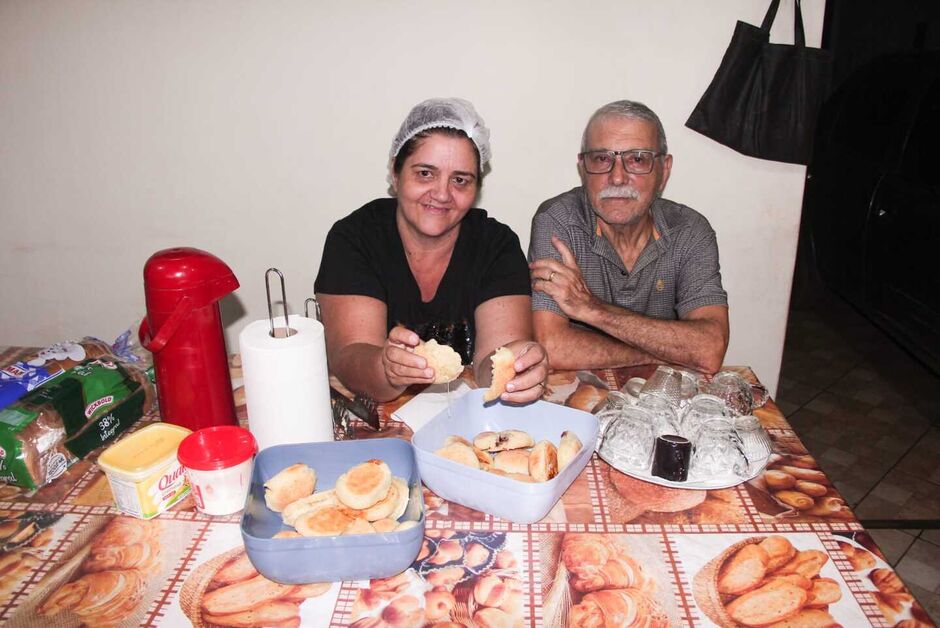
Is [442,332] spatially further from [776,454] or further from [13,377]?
[13,377]

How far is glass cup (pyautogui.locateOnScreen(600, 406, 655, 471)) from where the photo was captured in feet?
4.90

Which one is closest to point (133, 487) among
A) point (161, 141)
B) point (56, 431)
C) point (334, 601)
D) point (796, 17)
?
point (56, 431)

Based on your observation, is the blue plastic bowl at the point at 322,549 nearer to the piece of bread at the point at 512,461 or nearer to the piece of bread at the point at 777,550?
the piece of bread at the point at 512,461

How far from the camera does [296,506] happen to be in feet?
4.20

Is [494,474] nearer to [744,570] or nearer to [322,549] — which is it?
[322,549]

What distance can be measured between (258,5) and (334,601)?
8.46ft

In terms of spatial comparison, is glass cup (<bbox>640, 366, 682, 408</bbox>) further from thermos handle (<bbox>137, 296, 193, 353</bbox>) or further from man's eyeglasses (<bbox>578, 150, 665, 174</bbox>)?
thermos handle (<bbox>137, 296, 193, 353</bbox>)

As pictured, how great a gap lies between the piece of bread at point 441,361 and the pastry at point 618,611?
1.96 feet

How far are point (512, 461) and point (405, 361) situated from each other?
0.35 m

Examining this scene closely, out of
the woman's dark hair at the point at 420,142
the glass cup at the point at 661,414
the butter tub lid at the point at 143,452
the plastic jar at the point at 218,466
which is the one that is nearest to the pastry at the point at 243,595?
the plastic jar at the point at 218,466

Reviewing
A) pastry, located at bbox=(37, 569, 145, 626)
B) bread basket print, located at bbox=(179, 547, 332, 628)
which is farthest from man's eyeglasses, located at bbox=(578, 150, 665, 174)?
pastry, located at bbox=(37, 569, 145, 626)

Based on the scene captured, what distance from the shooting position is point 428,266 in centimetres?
229

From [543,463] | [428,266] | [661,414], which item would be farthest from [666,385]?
[428,266]

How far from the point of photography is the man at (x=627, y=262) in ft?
7.32
